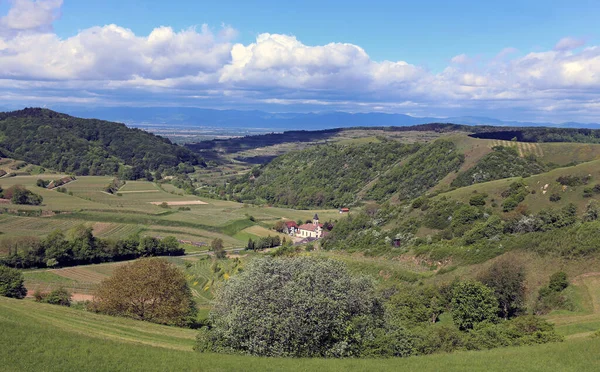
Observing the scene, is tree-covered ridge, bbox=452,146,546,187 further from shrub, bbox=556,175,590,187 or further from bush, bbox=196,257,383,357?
bush, bbox=196,257,383,357

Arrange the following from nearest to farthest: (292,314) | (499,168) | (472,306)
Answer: (292,314)
(472,306)
(499,168)

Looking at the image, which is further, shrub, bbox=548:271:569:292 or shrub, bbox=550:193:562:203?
shrub, bbox=550:193:562:203

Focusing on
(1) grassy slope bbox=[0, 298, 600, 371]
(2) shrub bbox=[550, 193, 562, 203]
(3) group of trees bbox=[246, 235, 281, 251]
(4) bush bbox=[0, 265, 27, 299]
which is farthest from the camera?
(3) group of trees bbox=[246, 235, 281, 251]

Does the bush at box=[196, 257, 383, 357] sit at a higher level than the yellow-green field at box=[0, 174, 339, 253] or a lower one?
higher

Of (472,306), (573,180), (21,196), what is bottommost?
(21,196)

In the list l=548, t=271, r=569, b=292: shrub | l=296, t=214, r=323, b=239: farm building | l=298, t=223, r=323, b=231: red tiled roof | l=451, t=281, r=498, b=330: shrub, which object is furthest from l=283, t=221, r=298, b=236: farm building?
l=451, t=281, r=498, b=330: shrub

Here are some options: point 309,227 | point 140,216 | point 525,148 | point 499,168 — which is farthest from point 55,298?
point 525,148

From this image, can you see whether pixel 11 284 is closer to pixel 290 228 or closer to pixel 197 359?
pixel 197 359

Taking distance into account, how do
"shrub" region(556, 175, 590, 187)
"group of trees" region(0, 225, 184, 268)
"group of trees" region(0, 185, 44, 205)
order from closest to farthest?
"shrub" region(556, 175, 590, 187) < "group of trees" region(0, 225, 184, 268) < "group of trees" region(0, 185, 44, 205)
